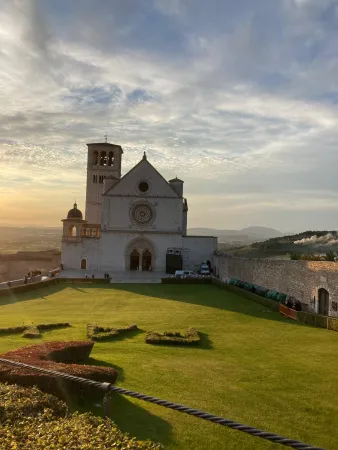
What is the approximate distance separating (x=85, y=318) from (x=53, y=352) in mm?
11362

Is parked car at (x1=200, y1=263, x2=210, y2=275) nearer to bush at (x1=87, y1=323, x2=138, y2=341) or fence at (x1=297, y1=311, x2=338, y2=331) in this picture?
fence at (x1=297, y1=311, x2=338, y2=331)

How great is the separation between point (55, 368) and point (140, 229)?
141ft

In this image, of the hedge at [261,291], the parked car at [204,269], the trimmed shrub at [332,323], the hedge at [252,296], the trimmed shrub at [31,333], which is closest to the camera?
the trimmed shrub at [31,333]

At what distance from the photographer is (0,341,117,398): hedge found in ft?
28.7

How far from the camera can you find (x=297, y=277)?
2675cm

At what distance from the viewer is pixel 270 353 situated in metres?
15.4

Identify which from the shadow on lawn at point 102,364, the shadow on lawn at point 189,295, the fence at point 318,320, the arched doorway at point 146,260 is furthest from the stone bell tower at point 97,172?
the shadow on lawn at point 102,364

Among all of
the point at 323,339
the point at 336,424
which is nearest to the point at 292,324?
the point at 323,339

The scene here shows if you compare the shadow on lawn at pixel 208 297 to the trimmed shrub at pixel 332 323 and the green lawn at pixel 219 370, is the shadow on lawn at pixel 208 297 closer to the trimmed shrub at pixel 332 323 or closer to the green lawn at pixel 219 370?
the green lawn at pixel 219 370

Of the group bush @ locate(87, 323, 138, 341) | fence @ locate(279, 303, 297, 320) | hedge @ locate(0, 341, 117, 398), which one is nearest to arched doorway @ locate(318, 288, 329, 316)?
fence @ locate(279, 303, 297, 320)

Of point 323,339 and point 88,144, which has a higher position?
point 88,144

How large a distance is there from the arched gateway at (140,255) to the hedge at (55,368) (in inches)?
1572

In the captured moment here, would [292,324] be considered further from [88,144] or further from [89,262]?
[88,144]

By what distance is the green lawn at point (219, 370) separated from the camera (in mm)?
8766
